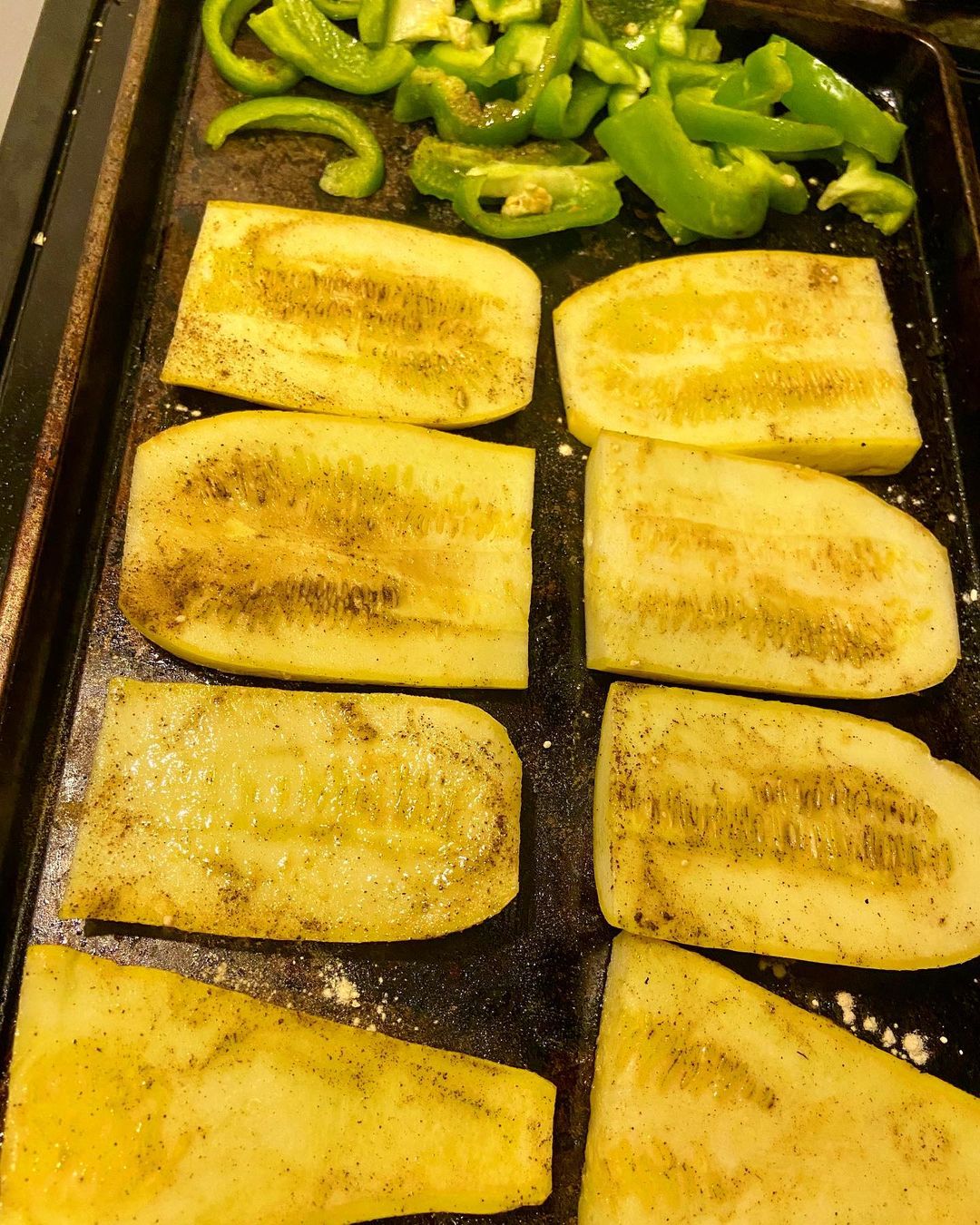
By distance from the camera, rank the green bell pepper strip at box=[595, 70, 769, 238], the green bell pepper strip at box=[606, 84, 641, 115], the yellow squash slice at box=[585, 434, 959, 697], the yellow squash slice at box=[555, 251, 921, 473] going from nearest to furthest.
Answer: the yellow squash slice at box=[585, 434, 959, 697], the yellow squash slice at box=[555, 251, 921, 473], the green bell pepper strip at box=[595, 70, 769, 238], the green bell pepper strip at box=[606, 84, 641, 115]

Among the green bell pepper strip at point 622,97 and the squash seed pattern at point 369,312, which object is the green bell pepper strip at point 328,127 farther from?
the green bell pepper strip at point 622,97

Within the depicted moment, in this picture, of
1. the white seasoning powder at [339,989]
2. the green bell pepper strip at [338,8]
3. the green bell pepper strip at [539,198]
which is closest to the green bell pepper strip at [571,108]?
the green bell pepper strip at [539,198]

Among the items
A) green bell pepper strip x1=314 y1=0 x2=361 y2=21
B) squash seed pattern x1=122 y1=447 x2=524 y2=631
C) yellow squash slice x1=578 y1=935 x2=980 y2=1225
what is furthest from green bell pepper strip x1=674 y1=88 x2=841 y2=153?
yellow squash slice x1=578 y1=935 x2=980 y2=1225

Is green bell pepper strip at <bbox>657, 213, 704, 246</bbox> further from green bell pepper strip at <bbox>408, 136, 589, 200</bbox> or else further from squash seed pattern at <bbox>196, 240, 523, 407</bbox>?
squash seed pattern at <bbox>196, 240, 523, 407</bbox>

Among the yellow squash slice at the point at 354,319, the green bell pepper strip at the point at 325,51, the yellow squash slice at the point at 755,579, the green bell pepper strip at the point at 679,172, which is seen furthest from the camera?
the green bell pepper strip at the point at 325,51

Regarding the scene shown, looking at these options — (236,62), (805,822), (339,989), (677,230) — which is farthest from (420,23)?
(339,989)

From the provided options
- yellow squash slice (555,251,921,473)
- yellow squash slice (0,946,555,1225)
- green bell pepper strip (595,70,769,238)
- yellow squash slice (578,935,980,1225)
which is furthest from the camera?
green bell pepper strip (595,70,769,238)

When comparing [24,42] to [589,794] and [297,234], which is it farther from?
[589,794]
